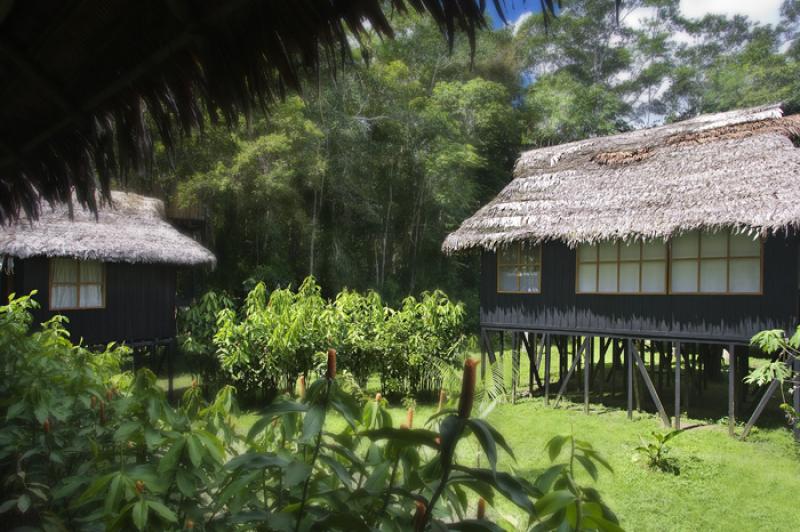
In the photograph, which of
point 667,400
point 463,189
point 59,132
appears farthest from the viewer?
point 463,189

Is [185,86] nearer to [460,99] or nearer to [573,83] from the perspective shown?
[460,99]

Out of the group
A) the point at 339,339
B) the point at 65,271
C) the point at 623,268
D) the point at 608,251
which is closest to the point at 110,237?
the point at 65,271

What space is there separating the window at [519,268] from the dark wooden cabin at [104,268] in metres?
5.68

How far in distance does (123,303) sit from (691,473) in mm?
9044

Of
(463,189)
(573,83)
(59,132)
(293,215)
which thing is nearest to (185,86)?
(59,132)

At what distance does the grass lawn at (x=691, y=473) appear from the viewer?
5188 mm

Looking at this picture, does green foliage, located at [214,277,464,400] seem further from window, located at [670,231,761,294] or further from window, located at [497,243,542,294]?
window, located at [670,231,761,294]

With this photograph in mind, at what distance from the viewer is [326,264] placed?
58.5 ft

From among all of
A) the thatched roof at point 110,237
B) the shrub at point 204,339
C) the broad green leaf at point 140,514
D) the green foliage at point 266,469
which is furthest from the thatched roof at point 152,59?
the shrub at point 204,339

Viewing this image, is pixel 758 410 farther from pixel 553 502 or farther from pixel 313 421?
pixel 313 421

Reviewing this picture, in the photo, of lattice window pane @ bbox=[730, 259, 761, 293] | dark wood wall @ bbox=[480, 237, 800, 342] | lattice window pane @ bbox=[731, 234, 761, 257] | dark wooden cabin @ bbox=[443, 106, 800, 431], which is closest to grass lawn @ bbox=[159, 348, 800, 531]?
dark wooden cabin @ bbox=[443, 106, 800, 431]

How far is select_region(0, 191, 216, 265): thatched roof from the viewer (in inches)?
338

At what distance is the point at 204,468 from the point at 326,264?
16.8 metres

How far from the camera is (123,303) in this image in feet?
32.9
